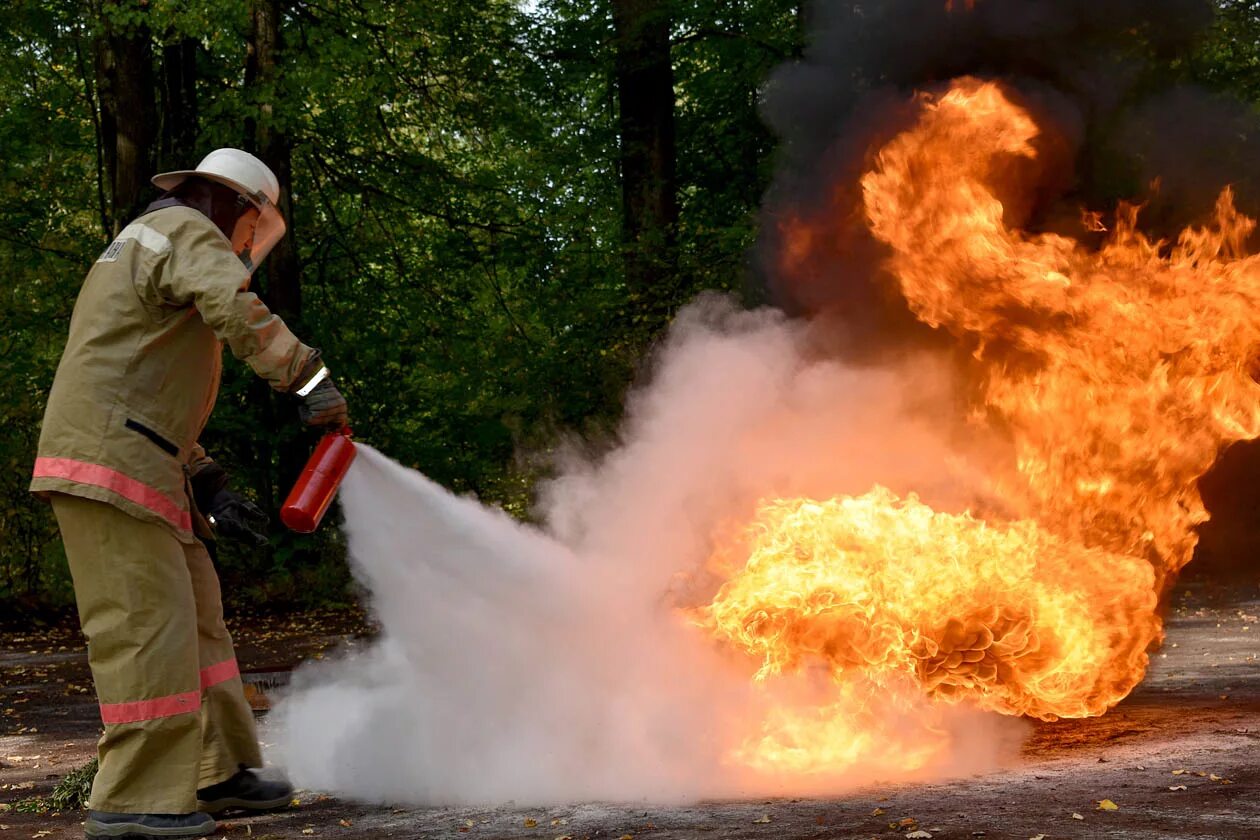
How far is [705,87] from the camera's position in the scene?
18.9 metres

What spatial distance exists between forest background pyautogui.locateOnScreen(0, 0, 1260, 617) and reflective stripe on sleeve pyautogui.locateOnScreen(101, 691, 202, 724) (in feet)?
32.0

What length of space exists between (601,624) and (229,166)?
2481mm

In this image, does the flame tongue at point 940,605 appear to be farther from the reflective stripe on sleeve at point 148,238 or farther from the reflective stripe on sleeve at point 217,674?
the reflective stripe on sleeve at point 148,238

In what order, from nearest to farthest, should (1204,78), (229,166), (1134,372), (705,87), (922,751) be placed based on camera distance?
(229,166), (922,751), (1134,372), (1204,78), (705,87)

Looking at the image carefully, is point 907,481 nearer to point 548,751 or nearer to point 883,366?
point 883,366

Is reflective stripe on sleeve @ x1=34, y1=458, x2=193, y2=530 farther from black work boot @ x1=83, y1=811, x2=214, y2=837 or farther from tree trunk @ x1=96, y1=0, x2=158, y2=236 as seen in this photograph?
tree trunk @ x1=96, y1=0, x2=158, y2=236

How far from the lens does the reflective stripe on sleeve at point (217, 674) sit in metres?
5.39

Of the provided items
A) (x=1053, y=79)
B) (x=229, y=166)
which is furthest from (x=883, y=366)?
(x=229, y=166)

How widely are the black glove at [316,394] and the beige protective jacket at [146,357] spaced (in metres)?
0.05

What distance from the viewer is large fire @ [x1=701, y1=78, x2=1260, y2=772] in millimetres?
6047

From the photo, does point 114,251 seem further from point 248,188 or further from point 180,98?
point 180,98

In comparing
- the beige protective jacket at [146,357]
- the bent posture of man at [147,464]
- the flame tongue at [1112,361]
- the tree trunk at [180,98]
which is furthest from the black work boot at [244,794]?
the tree trunk at [180,98]

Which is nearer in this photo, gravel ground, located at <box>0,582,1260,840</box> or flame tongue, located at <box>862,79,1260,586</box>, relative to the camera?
gravel ground, located at <box>0,582,1260,840</box>

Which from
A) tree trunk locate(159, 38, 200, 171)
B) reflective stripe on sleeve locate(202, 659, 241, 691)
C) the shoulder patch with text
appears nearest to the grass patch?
reflective stripe on sleeve locate(202, 659, 241, 691)
